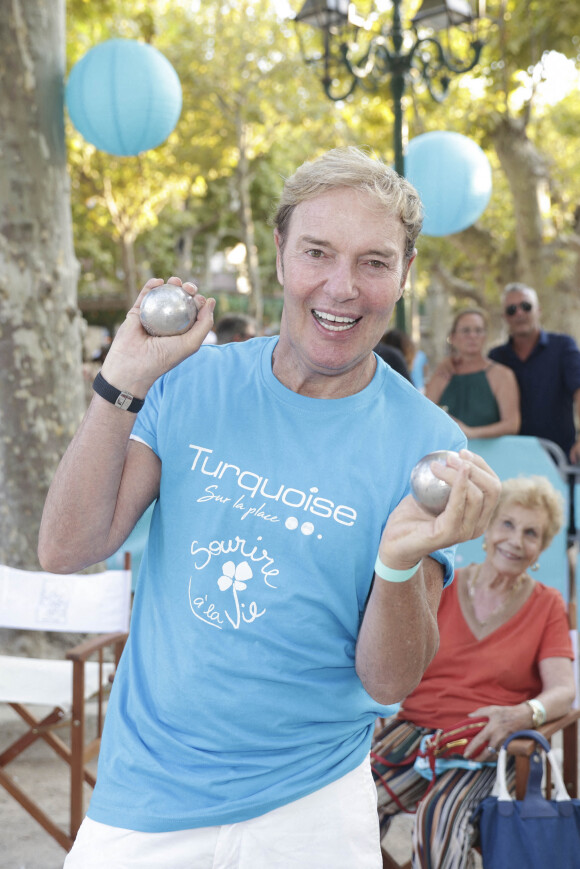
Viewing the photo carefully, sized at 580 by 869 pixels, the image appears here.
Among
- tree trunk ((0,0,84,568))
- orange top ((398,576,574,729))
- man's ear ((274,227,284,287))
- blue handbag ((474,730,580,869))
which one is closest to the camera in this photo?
man's ear ((274,227,284,287))

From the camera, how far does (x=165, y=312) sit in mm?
1698

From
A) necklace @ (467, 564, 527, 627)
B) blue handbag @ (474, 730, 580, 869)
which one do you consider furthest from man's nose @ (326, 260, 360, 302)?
necklace @ (467, 564, 527, 627)

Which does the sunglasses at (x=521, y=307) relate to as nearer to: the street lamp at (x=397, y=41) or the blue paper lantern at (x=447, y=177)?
the blue paper lantern at (x=447, y=177)

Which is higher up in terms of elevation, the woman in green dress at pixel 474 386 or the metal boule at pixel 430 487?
the metal boule at pixel 430 487

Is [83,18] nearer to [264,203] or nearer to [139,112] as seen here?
[139,112]

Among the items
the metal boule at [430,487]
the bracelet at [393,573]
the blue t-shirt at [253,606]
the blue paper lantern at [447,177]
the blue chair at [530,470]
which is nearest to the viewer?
the metal boule at [430,487]

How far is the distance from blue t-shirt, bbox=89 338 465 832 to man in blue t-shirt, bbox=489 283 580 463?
4980 mm

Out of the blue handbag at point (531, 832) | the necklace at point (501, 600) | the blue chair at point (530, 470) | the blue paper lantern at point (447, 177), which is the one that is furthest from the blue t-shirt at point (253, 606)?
the blue paper lantern at point (447, 177)

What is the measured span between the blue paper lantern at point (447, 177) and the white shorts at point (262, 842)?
5.85m

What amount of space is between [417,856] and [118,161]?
21.9m

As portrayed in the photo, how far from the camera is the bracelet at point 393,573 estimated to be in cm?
155

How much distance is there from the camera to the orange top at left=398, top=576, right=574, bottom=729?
3.39 m

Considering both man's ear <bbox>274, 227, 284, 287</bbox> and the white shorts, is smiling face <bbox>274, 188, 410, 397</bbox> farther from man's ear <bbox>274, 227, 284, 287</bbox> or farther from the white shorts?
the white shorts

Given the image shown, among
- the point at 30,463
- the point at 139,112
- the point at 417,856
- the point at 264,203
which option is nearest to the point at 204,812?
the point at 417,856
